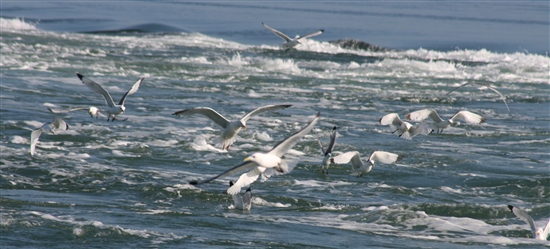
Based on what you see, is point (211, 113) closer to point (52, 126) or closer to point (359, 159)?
point (359, 159)

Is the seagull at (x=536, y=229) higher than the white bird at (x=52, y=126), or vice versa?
the white bird at (x=52, y=126)

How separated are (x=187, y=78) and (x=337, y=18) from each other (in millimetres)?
39135

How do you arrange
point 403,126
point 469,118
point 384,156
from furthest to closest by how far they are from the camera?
point 469,118 → point 403,126 → point 384,156

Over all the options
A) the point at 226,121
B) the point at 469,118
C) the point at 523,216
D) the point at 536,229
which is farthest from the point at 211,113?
the point at 469,118

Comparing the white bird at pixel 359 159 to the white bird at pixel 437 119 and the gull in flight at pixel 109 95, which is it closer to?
the white bird at pixel 437 119

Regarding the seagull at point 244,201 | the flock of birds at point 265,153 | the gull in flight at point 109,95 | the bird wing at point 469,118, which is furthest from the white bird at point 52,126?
the bird wing at point 469,118

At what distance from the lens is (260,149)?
1557 centimetres

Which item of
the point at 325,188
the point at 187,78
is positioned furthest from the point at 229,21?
the point at 325,188

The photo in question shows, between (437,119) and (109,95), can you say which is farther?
(437,119)

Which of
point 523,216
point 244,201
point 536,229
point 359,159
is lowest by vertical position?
point 244,201

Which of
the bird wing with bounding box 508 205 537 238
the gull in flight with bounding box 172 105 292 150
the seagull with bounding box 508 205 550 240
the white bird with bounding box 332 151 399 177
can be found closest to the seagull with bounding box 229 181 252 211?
the gull in flight with bounding box 172 105 292 150

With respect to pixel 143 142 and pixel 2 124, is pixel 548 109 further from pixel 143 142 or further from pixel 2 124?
pixel 2 124

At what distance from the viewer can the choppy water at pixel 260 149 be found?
1017 centimetres

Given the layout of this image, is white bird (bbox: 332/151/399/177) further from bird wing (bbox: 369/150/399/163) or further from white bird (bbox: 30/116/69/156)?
white bird (bbox: 30/116/69/156)
